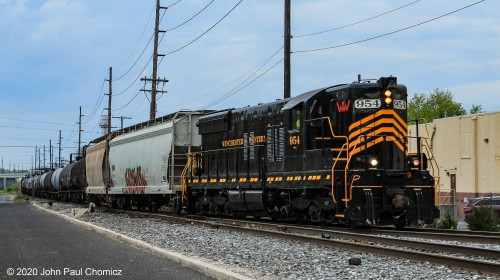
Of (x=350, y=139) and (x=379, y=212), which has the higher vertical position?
(x=350, y=139)

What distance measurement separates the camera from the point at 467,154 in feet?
139

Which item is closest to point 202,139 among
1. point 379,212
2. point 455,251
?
point 379,212

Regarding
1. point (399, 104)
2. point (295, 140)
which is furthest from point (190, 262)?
point (399, 104)

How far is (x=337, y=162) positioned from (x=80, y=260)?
280 inches

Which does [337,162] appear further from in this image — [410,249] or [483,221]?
[483,221]

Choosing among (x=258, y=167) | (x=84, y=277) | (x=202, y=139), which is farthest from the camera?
(x=202, y=139)

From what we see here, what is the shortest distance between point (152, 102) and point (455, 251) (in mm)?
28713

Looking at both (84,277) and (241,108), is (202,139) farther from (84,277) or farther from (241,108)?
(84,277)

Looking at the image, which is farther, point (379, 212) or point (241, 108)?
point (241, 108)

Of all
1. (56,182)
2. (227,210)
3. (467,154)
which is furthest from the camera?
(56,182)

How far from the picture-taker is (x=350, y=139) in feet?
52.3

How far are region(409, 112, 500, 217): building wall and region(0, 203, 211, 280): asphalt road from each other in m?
28.3

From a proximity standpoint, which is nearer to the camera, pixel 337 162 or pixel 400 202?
pixel 400 202

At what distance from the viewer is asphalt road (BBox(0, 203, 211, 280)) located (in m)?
9.37
